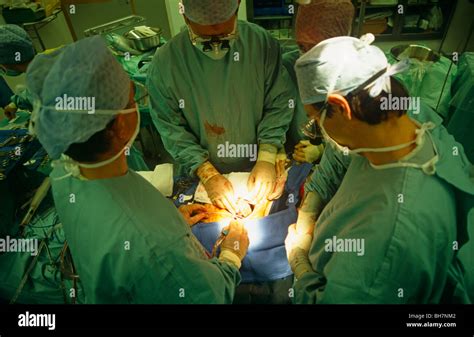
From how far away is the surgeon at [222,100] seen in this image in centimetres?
154

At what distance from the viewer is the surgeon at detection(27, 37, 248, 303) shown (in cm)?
82

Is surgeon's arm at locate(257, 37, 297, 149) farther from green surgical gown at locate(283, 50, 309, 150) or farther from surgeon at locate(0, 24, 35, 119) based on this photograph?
surgeon at locate(0, 24, 35, 119)

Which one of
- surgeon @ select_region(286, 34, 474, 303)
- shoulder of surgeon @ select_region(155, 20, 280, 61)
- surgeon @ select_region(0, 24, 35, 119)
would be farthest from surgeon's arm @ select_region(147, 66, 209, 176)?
surgeon @ select_region(0, 24, 35, 119)

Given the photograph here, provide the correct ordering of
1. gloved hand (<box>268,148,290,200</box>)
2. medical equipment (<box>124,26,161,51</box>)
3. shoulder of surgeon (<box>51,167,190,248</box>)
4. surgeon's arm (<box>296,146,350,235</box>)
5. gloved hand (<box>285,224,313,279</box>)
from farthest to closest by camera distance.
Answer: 1. medical equipment (<box>124,26,161,51</box>)
2. gloved hand (<box>268,148,290,200</box>)
3. surgeon's arm (<box>296,146,350,235</box>)
4. gloved hand (<box>285,224,313,279</box>)
5. shoulder of surgeon (<box>51,167,190,248</box>)

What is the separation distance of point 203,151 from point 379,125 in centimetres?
108

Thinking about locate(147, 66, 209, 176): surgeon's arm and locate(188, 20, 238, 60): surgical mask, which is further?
locate(147, 66, 209, 176): surgeon's arm

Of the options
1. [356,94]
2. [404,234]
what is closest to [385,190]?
[404,234]

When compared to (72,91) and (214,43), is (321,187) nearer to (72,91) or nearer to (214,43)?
(214,43)

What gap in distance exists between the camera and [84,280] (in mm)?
1029

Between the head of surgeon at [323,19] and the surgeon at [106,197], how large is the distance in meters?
0.91

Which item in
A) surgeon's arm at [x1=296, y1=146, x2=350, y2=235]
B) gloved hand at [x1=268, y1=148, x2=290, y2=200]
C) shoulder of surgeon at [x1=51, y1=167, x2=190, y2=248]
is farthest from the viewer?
gloved hand at [x1=268, y1=148, x2=290, y2=200]

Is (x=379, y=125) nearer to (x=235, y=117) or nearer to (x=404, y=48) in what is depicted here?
(x=235, y=117)

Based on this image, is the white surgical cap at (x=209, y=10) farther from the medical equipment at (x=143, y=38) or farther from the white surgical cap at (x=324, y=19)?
the medical equipment at (x=143, y=38)

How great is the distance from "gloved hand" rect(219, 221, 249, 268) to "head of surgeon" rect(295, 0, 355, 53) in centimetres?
94
